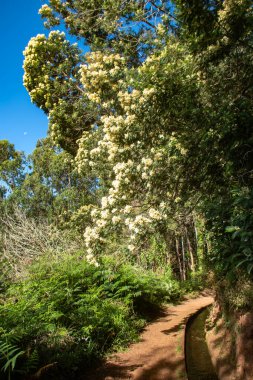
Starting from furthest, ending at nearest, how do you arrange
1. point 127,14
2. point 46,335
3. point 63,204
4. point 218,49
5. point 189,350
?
point 63,204 → point 127,14 → point 189,350 → point 218,49 → point 46,335

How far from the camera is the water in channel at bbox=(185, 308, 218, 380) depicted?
16.4 feet

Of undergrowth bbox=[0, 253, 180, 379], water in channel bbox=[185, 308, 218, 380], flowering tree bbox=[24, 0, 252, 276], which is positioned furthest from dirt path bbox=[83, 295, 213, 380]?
flowering tree bbox=[24, 0, 252, 276]

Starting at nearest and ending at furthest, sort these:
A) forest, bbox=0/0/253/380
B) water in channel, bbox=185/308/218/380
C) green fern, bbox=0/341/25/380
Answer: green fern, bbox=0/341/25/380 < forest, bbox=0/0/253/380 < water in channel, bbox=185/308/218/380

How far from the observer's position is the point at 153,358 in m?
5.51

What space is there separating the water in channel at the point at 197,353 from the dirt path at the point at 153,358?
0.53ft

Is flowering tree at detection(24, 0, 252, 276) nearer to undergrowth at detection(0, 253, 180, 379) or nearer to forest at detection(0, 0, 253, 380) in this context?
forest at detection(0, 0, 253, 380)

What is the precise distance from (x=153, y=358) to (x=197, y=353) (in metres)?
1.00

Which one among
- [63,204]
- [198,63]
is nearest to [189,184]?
[198,63]

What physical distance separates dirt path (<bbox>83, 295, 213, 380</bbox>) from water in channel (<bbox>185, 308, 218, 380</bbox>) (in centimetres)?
16

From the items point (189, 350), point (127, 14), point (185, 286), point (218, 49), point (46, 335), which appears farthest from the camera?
point (185, 286)

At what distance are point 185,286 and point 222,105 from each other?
7990 mm

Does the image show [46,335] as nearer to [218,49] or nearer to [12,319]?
[12,319]

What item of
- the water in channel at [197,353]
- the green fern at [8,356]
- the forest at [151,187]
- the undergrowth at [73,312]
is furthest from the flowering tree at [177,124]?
the green fern at [8,356]

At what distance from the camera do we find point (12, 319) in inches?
194
